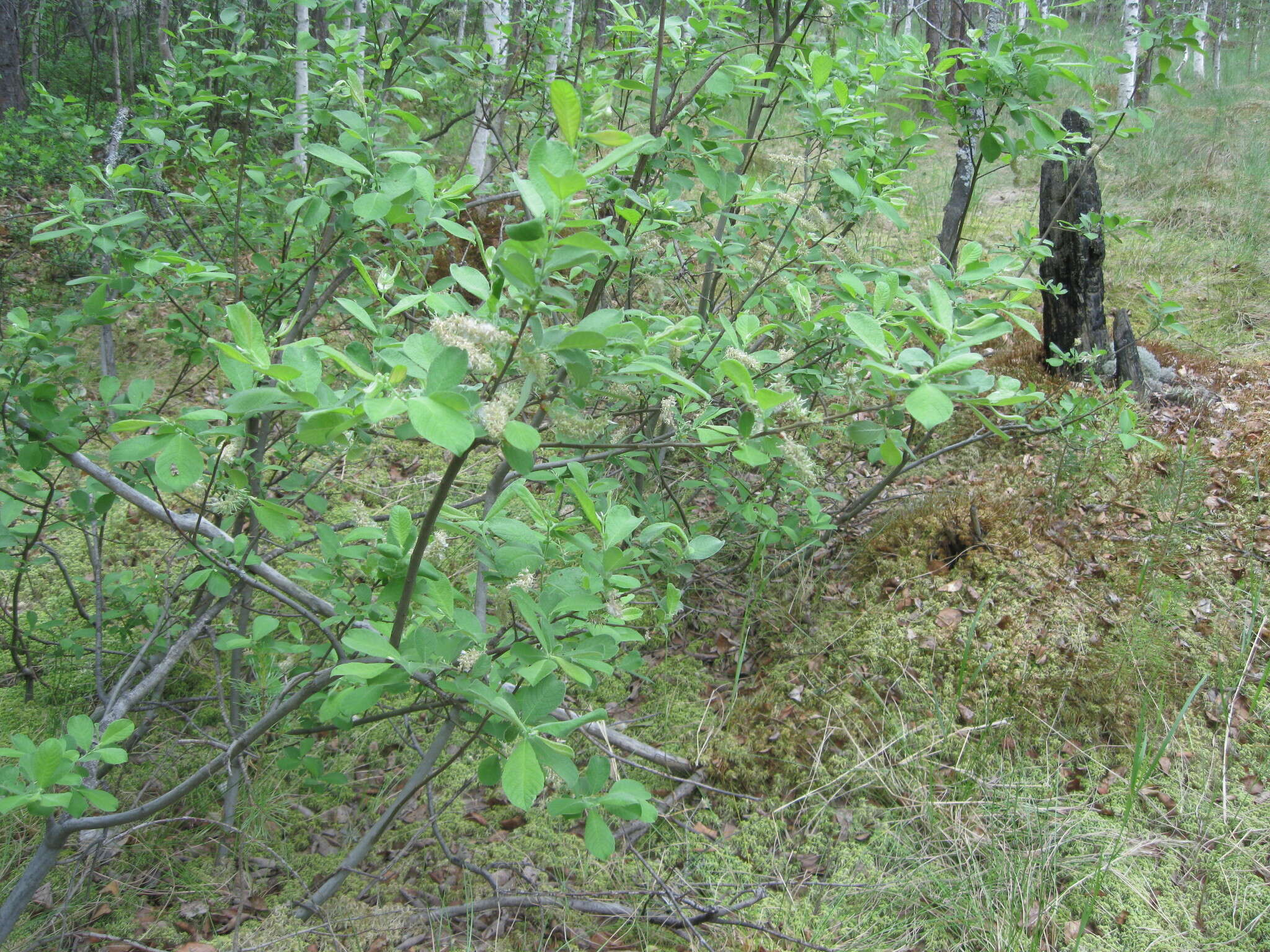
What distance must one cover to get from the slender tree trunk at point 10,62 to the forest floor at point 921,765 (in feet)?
26.9

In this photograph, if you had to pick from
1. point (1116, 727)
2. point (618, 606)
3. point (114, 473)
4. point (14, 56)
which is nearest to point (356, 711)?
point (618, 606)

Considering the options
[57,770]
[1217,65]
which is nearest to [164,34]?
[57,770]

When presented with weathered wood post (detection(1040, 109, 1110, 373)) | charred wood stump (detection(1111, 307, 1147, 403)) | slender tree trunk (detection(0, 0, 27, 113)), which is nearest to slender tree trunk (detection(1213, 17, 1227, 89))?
weathered wood post (detection(1040, 109, 1110, 373))

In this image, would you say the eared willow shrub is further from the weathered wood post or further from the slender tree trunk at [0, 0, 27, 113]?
the slender tree trunk at [0, 0, 27, 113]

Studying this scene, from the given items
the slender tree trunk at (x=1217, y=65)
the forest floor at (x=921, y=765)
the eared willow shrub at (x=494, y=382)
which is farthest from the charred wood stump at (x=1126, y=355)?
the slender tree trunk at (x=1217, y=65)

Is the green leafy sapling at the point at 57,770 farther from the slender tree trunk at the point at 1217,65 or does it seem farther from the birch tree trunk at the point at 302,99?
the slender tree trunk at the point at 1217,65

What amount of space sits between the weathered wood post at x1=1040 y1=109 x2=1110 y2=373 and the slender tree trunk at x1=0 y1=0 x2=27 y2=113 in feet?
31.4

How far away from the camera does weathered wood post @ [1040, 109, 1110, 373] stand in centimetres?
407

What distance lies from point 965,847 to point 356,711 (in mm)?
1770

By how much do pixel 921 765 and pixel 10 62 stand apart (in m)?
10.4

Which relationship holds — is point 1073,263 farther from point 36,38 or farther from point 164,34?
point 36,38

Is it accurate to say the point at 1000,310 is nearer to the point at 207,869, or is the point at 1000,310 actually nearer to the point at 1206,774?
the point at 1206,774

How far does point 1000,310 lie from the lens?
1851 millimetres

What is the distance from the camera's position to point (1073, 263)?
4113 millimetres
